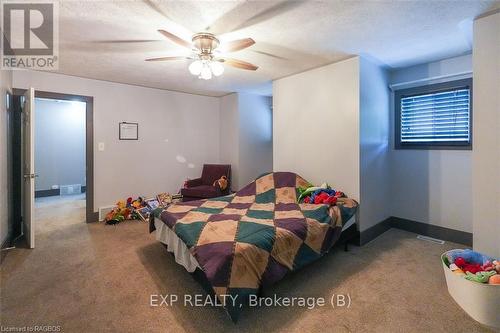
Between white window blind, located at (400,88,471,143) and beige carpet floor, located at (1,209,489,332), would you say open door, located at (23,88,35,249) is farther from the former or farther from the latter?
white window blind, located at (400,88,471,143)

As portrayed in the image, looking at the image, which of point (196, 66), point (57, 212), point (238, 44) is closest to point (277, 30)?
point (238, 44)

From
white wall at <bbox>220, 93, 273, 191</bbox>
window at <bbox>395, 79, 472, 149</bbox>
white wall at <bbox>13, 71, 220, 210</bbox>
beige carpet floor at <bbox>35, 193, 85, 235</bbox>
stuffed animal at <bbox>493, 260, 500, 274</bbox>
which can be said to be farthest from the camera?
white wall at <bbox>220, 93, 273, 191</bbox>

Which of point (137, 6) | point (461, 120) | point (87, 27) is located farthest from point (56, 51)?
point (461, 120)

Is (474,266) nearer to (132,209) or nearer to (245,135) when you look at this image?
(245,135)

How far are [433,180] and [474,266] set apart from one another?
1.66 m

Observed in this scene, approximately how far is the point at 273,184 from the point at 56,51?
3.18m

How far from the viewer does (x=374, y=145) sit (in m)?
3.37

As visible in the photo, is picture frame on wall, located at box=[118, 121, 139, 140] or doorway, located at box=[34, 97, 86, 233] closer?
picture frame on wall, located at box=[118, 121, 139, 140]

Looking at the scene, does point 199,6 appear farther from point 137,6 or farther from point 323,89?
point 323,89

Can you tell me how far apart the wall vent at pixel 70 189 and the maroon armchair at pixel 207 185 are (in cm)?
375

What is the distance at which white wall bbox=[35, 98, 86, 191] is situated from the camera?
5930mm

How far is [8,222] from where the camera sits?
311 cm

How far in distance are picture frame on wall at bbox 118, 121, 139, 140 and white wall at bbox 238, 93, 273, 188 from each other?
198cm

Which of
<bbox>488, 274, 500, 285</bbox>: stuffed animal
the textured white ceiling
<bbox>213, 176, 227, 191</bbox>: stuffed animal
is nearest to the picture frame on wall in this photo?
the textured white ceiling
